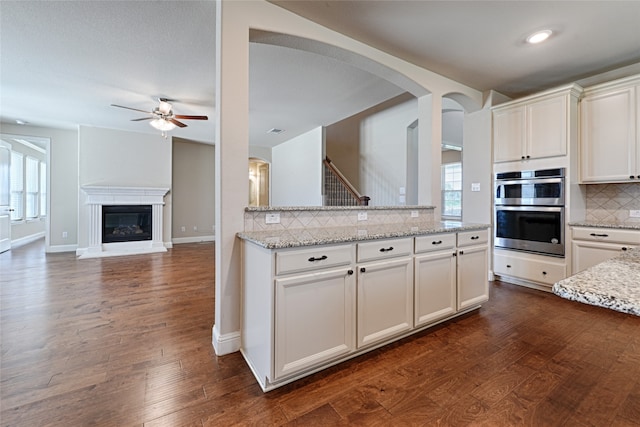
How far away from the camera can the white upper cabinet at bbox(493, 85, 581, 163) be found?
316 centimetres

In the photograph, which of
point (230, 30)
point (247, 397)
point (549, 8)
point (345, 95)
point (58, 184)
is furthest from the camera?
point (58, 184)

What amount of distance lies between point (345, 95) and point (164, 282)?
3.68 meters

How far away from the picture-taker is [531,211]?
3.43m

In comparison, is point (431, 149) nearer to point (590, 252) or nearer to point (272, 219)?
point (590, 252)

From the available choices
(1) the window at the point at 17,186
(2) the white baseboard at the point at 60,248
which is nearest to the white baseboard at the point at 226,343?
(2) the white baseboard at the point at 60,248

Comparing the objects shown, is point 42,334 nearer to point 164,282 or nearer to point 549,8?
point 164,282

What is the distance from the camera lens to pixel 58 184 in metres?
5.95

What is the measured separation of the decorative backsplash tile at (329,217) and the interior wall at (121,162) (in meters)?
5.26

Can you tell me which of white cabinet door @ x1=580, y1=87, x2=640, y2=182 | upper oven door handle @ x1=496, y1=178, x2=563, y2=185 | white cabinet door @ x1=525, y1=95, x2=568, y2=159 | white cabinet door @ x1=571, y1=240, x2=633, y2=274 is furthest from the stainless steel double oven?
white cabinet door @ x1=580, y1=87, x2=640, y2=182

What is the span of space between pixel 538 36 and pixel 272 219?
2926 millimetres

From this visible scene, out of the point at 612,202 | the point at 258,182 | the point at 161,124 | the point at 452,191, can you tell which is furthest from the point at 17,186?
the point at 452,191

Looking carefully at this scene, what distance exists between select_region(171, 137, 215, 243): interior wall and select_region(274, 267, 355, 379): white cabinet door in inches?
252

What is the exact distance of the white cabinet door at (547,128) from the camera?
3.17 meters

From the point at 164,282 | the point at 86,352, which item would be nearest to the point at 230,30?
the point at 86,352
